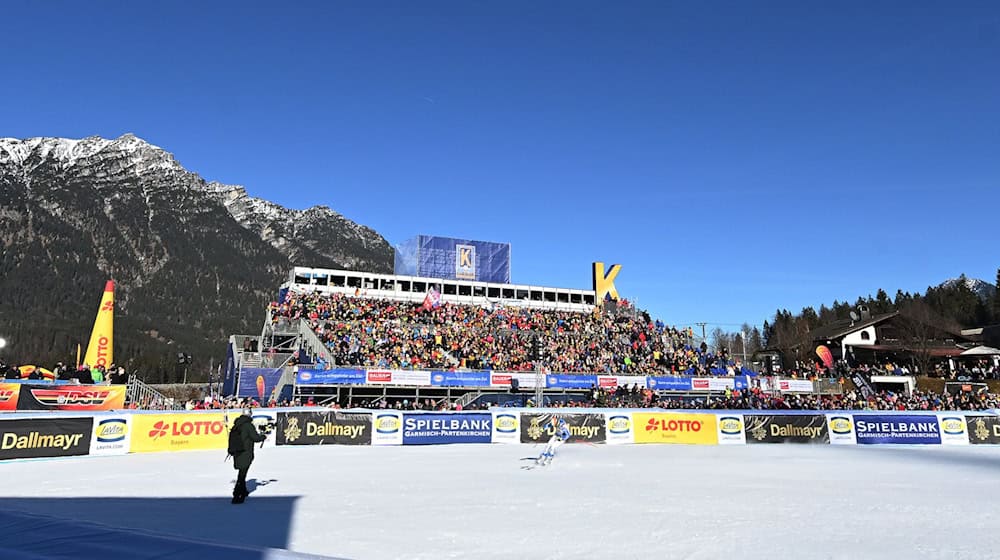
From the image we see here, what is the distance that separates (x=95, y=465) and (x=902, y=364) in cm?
7283

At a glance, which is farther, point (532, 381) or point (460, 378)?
point (532, 381)

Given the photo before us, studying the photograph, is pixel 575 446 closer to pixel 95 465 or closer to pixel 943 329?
pixel 95 465

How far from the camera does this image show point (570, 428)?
26312mm

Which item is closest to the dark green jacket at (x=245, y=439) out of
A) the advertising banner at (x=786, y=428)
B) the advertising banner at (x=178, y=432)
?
the advertising banner at (x=178, y=432)

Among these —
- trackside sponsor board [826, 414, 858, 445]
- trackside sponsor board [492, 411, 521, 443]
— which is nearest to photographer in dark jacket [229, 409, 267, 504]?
trackside sponsor board [492, 411, 521, 443]

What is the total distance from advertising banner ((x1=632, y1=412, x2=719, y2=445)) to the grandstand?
29.9ft

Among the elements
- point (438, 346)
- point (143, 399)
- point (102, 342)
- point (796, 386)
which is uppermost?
point (438, 346)

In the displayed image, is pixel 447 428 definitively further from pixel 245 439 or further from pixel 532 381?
pixel 245 439

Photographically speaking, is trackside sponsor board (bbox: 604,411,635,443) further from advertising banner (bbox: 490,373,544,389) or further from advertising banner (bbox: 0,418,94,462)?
advertising banner (bbox: 0,418,94,462)

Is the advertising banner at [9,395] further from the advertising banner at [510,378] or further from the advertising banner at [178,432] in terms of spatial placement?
the advertising banner at [510,378]

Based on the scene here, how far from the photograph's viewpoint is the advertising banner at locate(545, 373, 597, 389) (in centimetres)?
4006

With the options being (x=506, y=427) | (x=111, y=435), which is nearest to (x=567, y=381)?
(x=506, y=427)

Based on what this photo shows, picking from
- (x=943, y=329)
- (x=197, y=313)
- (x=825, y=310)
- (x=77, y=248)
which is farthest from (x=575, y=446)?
(x=77, y=248)

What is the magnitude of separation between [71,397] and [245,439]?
1789cm
